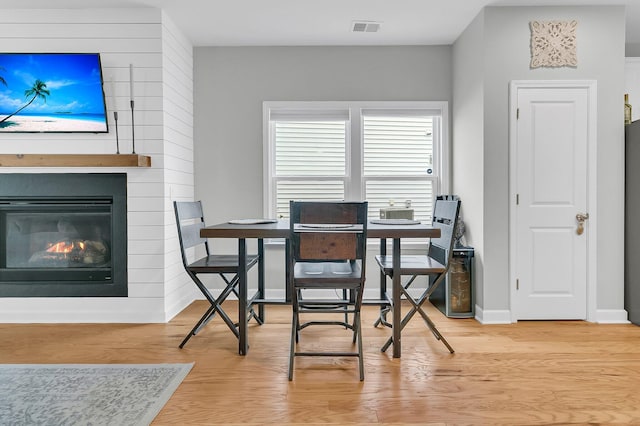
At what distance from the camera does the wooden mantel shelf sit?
11.5 feet

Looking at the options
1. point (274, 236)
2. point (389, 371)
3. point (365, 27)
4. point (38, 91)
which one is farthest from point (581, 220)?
point (38, 91)

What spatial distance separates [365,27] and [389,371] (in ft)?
9.99

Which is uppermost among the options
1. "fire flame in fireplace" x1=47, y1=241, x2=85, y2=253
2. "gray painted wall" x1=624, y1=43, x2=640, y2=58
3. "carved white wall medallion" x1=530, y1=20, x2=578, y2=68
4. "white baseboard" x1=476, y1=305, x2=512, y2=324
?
"gray painted wall" x1=624, y1=43, x2=640, y2=58

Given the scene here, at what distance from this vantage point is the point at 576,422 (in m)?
1.98

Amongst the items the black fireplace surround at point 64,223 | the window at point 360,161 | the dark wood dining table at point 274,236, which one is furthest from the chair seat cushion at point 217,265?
the window at point 360,161

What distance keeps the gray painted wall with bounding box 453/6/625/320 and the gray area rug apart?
2.63m

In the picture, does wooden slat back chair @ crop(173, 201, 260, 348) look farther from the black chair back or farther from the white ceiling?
the white ceiling

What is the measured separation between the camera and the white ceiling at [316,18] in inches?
139

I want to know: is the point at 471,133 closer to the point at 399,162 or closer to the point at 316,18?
the point at 399,162

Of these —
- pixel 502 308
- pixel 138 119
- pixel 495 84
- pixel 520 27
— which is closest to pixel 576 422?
pixel 502 308

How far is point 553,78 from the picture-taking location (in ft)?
11.8

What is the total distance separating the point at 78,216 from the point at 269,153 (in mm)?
1880

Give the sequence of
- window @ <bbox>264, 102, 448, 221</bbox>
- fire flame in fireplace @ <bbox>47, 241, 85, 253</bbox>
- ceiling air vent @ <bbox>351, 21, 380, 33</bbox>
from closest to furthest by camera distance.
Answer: fire flame in fireplace @ <bbox>47, 241, 85, 253</bbox>
ceiling air vent @ <bbox>351, 21, 380, 33</bbox>
window @ <bbox>264, 102, 448, 221</bbox>

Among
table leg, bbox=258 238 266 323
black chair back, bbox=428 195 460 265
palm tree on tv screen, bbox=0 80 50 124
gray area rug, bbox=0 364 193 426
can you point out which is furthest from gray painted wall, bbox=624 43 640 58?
palm tree on tv screen, bbox=0 80 50 124
